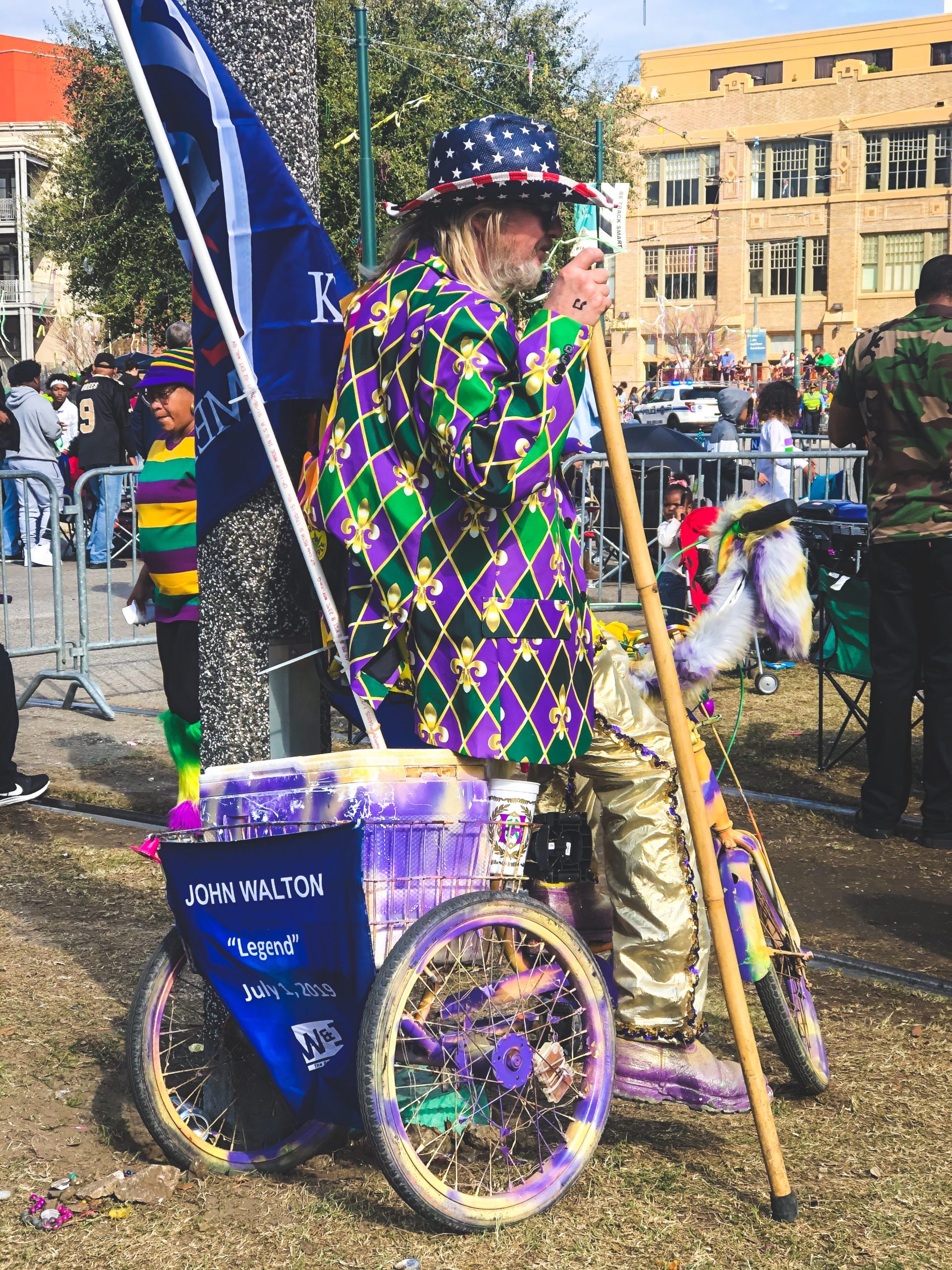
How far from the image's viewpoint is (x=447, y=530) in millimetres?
2891

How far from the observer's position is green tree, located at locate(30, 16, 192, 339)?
26.2 m

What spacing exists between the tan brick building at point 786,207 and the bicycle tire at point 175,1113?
6280 cm

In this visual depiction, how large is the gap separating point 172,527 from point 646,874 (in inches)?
127

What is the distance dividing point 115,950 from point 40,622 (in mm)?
7141

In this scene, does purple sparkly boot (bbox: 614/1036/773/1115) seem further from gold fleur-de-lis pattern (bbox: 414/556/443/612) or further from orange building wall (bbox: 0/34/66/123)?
orange building wall (bbox: 0/34/66/123)

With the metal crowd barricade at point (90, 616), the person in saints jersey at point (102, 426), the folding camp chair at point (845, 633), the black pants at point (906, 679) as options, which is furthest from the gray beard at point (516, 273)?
the person in saints jersey at point (102, 426)

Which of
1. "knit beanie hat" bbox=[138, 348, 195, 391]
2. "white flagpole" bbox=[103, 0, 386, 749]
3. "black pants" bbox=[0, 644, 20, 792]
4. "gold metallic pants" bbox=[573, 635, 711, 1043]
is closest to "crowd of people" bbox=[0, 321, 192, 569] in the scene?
"black pants" bbox=[0, 644, 20, 792]

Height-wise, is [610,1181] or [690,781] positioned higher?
[690,781]

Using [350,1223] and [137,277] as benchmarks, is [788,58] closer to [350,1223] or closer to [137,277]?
Result: [137,277]

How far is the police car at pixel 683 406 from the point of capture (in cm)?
3956

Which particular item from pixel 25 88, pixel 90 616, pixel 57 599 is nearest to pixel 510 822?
pixel 57 599

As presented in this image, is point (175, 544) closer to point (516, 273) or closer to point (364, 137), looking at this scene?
point (516, 273)

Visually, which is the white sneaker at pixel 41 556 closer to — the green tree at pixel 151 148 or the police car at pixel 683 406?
the green tree at pixel 151 148

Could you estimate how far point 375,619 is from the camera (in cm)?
297
